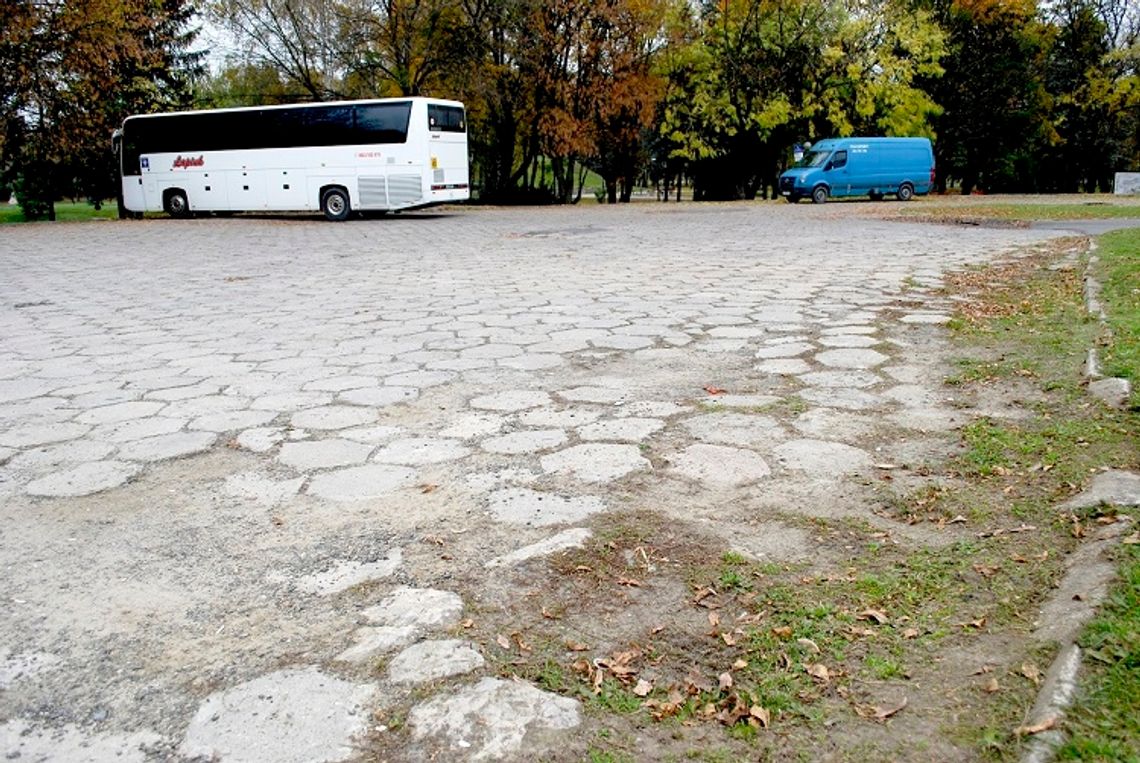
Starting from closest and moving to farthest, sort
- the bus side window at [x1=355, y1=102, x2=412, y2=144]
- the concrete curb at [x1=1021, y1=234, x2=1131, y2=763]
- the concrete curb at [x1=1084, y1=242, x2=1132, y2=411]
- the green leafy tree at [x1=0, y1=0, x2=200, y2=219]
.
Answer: the concrete curb at [x1=1021, y1=234, x2=1131, y2=763]
the concrete curb at [x1=1084, y1=242, x2=1132, y2=411]
the bus side window at [x1=355, y1=102, x2=412, y2=144]
the green leafy tree at [x1=0, y1=0, x2=200, y2=219]

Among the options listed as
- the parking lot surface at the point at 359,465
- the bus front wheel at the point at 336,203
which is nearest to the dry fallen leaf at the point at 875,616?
the parking lot surface at the point at 359,465

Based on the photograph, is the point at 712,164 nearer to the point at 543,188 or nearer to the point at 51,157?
the point at 543,188

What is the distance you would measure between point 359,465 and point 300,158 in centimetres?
2068

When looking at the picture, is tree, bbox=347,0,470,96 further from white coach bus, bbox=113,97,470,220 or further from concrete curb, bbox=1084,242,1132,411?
concrete curb, bbox=1084,242,1132,411

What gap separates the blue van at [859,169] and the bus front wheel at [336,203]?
49.9ft

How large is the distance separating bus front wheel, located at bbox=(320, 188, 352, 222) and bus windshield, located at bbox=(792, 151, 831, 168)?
1592 cm

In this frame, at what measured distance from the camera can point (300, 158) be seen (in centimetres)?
2220

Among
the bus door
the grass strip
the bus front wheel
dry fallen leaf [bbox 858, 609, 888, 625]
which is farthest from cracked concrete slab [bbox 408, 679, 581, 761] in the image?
the grass strip

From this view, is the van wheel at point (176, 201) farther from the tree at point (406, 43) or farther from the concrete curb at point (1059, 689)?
the concrete curb at point (1059, 689)

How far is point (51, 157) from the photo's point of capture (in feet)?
79.2

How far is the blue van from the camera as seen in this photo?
29.0 metres

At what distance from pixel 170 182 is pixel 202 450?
76.1 feet

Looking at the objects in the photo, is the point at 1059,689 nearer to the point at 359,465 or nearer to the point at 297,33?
the point at 359,465

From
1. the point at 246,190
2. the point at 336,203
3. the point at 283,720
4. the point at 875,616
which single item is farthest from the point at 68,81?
the point at 875,616
